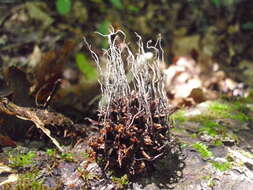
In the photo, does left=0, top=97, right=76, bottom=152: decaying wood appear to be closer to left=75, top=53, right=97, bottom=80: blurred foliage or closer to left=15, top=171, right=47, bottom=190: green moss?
left=15, top=171, right=47, bottom=190: green moss

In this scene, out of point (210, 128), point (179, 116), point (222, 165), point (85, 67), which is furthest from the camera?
point (85, 67)

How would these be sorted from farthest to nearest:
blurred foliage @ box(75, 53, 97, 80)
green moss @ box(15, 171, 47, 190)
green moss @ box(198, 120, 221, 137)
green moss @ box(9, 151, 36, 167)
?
blurred foliage @ box(75, 53, 97, 80)
green moss @ box(198, 120, 221, 137)
green moss @ box(9, 151, 36, 167)
green moss @ box(15, 171, 47, 190)

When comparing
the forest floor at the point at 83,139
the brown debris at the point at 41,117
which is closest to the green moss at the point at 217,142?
the forest floor at the point at 83,139

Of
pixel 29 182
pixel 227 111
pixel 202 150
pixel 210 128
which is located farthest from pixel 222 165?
pixel 29 182

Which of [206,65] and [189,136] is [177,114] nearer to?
[189,136]

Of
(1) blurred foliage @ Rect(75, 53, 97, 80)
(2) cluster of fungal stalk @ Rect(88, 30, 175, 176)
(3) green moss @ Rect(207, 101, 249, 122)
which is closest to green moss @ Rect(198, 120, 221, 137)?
(3) green moss @ Rect(207, 101, 249, 122)

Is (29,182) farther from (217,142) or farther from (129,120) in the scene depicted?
(217,142)
